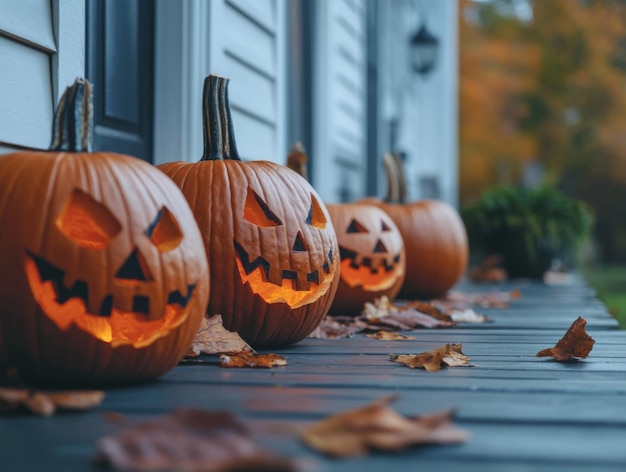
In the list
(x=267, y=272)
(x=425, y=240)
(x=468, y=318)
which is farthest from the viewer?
(x=425, y=240)

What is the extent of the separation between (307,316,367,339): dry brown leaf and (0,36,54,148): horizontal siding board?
1.09m

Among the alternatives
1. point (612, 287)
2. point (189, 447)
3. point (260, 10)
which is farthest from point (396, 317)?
point (612, 287)

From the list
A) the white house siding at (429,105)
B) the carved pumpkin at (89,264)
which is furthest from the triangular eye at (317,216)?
the white house siding at (429,105)

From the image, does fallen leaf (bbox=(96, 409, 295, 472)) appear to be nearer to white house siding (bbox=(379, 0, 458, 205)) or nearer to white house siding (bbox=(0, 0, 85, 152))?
white house siding (bbox=(0, 0, 85, 152))

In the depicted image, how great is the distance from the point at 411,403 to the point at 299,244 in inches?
36.1

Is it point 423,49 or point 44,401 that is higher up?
point 423,49

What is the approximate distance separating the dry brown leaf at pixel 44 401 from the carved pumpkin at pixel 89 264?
0.48 feet

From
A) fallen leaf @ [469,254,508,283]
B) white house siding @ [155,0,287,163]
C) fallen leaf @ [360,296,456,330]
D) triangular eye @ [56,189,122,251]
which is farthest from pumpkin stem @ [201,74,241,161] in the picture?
fallen leaf @ [469,254,508,283]

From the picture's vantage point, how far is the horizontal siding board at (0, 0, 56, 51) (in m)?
2.22

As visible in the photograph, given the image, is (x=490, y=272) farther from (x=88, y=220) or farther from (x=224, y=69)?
(x=88, y=220)

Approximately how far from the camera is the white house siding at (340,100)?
5.30 meters

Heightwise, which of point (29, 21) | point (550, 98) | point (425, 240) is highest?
point (550, 98)

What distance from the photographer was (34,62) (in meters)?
2.38

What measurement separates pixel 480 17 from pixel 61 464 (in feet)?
59.5
